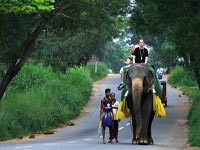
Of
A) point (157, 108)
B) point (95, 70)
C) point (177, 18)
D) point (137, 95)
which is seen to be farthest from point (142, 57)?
point (95, 70)

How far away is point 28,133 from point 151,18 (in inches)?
319

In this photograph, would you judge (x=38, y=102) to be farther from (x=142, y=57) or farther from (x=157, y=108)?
(x=157, y=108)

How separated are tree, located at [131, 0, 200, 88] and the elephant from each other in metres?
8.10

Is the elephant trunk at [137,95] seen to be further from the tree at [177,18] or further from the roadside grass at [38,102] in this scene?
the tree at [177,18]

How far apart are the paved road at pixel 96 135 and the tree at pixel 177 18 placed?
12.5 feet

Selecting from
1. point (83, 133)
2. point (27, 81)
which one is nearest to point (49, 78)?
point (27, 81)

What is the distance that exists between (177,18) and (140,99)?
11.5 m

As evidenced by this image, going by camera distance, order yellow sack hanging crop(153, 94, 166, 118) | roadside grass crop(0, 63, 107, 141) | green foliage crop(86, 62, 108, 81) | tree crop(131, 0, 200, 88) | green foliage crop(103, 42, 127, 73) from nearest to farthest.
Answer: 1. yellow sack hanging crop(153, 94, 166, 118)
2. roadside grass crop(0, 63, 107, 141)
3. tree crop(131, 0, 200, 88)
4. green foliage crop(86, 62, 108, 81)
5. green foliage crop(103, 42, 127, 73)

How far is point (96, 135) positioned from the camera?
27.2m

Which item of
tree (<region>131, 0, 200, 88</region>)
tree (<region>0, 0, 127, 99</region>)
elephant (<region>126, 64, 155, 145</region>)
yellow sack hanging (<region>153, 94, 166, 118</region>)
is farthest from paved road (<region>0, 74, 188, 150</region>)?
tree (<region>131, 0, 200, 88</region>)

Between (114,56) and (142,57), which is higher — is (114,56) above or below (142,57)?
below

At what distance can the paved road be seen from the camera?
19.5 meters

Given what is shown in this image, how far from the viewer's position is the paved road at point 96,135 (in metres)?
19.5

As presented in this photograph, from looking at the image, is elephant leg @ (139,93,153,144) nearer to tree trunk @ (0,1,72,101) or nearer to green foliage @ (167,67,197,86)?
tree trunk @ (0,1,72,101)
